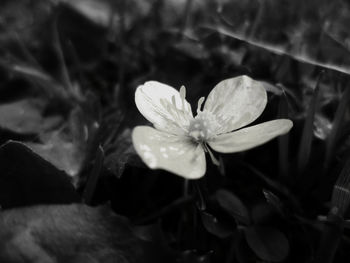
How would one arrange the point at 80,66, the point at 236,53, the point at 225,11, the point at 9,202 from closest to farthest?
the point at 9,202 → the point at 236,53 → the point at 80,66 → the point at 225,11

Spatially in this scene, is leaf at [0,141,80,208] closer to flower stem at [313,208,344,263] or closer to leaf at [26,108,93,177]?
leaf at [26,108,93,177]

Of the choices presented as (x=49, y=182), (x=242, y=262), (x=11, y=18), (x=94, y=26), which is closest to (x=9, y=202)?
(x=49, y=182)

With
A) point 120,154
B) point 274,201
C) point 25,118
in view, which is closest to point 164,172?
point 120,154

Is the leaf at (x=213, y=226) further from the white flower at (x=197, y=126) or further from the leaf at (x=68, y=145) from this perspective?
the leaf at (x=68, y=145)

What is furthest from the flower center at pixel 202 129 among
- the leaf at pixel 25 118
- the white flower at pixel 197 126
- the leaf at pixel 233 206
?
the leaf at pixel 25 118

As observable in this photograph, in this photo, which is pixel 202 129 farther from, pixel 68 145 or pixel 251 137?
pixel 68 145

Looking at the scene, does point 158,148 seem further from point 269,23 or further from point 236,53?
point 269,23
